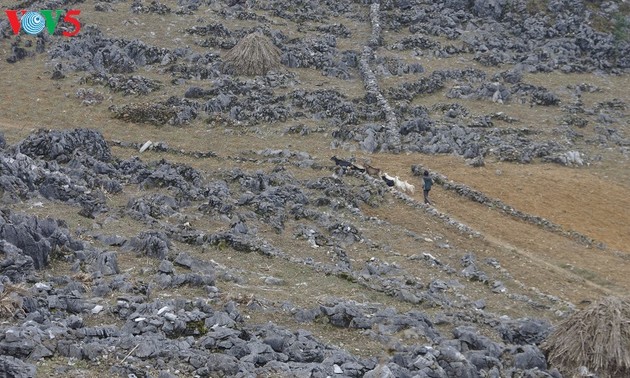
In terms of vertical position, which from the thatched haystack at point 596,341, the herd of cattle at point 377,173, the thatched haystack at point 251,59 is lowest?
the herd of cattle at point 377,173

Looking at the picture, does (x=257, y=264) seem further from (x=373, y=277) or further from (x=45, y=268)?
(x=45, y=268)

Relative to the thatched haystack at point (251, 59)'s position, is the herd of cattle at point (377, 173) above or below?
below

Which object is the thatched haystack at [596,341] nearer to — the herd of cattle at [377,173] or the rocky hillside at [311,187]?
the rocky hillside at [311,187]

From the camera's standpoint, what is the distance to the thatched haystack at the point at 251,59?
36750 mm

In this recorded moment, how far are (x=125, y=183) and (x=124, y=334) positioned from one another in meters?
11.6

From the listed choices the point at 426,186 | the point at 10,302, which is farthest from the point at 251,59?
the point at 10,302

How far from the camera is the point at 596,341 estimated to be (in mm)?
14266

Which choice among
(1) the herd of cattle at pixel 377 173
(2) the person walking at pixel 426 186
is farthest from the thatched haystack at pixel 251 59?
(2) the person walking at pixel 426 186

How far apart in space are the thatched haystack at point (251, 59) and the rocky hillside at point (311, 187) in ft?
1.62

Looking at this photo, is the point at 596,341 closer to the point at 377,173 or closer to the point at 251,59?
the point at 377,173

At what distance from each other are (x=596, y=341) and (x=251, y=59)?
25.4m

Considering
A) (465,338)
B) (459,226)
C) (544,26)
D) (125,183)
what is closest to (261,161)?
(125,183)
